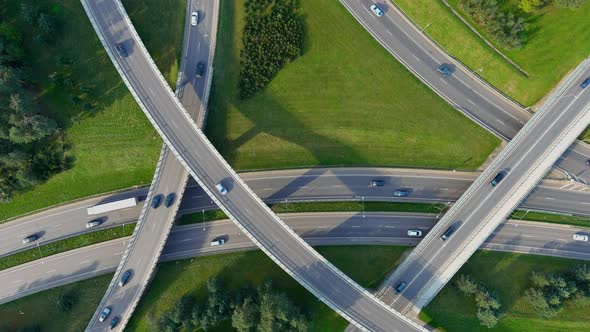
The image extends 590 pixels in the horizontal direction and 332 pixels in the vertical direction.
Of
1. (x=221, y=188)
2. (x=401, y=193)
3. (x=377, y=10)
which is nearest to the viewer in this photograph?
(x=221, y=188)

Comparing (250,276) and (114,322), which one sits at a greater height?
(250,276)

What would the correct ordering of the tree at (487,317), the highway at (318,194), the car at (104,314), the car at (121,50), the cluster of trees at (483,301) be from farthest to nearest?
the highway at (318,194), the car at (104,314), the cluster of trees at (483,301), the tree at (487,317), the car at (121,50)

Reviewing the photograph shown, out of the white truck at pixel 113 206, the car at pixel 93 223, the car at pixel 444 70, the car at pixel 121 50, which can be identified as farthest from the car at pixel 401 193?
the car at pixel 93 223

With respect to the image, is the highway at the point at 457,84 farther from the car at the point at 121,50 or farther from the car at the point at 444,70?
the car at the point at 121,50

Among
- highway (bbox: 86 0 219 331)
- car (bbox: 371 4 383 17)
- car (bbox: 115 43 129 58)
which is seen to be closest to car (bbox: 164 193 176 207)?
highway (bbox: 86 0 219 331)

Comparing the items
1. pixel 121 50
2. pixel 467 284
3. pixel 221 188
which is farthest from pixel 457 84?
pixel 121 50

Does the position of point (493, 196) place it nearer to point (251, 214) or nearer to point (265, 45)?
point (251, 214)
